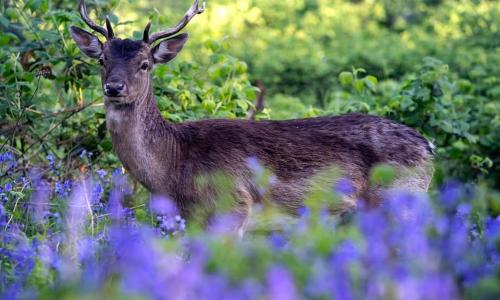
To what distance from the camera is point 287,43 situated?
14.0 meters

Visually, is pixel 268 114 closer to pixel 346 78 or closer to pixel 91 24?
pixel 346 78

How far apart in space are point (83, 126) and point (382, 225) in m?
4.74

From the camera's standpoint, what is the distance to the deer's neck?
6285mm

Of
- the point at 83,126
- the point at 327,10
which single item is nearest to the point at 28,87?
the point at 83,126

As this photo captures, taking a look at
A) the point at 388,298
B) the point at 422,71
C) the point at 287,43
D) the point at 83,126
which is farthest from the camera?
the point at 287,43

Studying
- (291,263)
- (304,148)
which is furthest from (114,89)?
(291,263)

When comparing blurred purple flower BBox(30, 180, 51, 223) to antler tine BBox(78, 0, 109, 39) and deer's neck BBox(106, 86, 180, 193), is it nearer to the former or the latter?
deer's neck BBox(106, 86, 180, 193)

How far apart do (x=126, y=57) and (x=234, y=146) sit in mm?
903

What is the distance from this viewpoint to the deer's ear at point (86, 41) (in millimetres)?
6859

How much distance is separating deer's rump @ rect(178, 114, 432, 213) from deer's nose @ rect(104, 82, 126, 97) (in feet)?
1.77

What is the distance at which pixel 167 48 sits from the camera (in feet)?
22.5

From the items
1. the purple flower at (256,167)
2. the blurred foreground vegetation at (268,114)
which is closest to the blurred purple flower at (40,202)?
the blurred foreground vegetation at (268,114)

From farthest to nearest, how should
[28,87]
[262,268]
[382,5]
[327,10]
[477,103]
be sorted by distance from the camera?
1. [382,5]
2. [327,10]
3. [477,103]
4. [28,87]
5. [262,268]

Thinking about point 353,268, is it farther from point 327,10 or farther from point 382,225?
point 327,10
